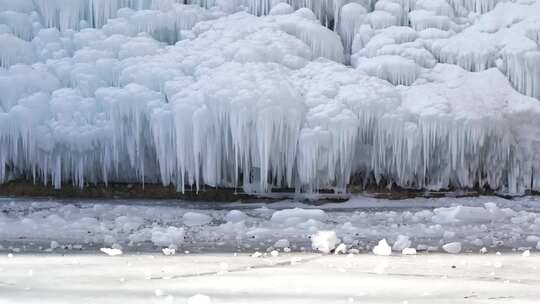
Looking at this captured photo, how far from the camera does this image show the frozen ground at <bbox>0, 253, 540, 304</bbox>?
10.4 feet

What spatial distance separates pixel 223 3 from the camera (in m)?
9.41

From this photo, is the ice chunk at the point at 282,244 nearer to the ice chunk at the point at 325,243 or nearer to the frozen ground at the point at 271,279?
the ice chunk at the point at 325,243

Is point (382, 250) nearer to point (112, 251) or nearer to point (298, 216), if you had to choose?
point (112, 251)

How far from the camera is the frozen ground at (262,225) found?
18.9 feet

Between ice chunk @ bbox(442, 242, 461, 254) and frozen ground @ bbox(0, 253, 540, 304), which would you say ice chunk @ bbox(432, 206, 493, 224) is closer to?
ice chunk @ bbox(442, 242, 461, 254)

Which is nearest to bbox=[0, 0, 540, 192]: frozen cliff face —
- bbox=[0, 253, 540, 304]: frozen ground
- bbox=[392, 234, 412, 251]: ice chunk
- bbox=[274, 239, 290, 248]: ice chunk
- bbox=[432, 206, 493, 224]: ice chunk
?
bbox=[432, 206, 493, 224]: ice chunk

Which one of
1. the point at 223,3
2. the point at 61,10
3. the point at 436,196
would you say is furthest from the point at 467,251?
the point at 61,10

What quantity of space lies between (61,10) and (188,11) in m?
1.77

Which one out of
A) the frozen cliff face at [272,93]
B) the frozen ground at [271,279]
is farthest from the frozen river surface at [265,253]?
the frozen cliff face at [272,93]

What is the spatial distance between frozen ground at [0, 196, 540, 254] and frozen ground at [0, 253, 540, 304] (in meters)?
0.67

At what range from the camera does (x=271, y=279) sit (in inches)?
149

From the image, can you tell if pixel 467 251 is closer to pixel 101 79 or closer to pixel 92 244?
pixel 92 244

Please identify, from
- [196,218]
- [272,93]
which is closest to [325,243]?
[196,218]

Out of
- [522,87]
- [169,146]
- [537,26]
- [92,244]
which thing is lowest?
[92,244]
